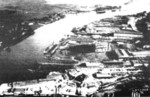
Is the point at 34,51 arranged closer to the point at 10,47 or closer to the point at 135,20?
the point at 10,47

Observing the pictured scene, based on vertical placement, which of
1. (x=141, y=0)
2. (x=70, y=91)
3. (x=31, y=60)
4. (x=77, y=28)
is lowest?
(x=70, y=91)

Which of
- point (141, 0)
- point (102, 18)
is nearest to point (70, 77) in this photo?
point (102, 18)

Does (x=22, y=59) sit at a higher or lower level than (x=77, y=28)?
lower

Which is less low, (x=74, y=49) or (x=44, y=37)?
(x=44, y=37)

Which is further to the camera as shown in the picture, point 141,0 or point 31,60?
point 141,0
